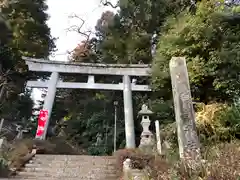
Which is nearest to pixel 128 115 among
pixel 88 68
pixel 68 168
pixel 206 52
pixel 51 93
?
pixel 88 68

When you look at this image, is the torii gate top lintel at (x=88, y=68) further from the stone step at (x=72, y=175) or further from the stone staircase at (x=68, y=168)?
the stone step at (x=72, y=175)

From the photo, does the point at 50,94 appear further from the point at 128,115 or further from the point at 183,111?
the point at 183,111

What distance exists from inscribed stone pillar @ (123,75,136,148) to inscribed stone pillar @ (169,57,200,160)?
6.51 m

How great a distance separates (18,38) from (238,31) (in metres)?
12.0

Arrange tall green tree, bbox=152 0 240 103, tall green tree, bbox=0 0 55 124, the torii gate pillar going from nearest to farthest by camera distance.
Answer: tall green tree, bbox=152 0 240 103
the torii gate pillar
tall green tree, bbox=0 0 55 124

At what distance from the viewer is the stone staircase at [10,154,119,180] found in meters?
7.05

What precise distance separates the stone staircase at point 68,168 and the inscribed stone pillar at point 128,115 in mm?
2321

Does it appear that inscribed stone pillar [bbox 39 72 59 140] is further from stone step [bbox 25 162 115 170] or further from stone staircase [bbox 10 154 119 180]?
stone step [bbox 25 162 115 170]

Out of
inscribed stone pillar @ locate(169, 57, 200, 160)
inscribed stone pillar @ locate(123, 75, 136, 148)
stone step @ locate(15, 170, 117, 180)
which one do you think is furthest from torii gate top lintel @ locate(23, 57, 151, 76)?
inscribed stone pillar @ locate(169, 57, 200, 160)

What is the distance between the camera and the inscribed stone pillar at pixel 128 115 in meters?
11.3

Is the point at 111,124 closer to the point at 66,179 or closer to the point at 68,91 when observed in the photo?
the point at 68,91

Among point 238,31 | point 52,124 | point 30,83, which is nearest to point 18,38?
point 30,83

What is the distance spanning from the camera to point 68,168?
25.7 feet

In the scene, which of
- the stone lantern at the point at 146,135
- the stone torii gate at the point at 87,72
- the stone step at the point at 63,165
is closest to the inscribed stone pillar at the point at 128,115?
the stone torii gate at the point at 87,72
